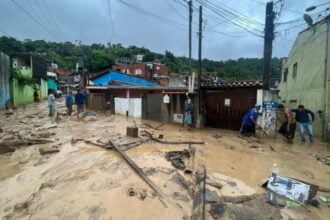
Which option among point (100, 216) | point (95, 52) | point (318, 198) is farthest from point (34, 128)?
point (95, 52)

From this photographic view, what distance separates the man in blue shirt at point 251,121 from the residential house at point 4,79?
62.8 ft

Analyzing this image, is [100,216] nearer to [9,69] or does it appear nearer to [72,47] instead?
[9,69]

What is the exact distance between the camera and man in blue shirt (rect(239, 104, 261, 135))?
1245 centimetres

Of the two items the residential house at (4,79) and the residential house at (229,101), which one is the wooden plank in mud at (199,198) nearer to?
the residential house at (229,101)

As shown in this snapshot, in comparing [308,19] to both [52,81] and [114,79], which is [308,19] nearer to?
[114,79]

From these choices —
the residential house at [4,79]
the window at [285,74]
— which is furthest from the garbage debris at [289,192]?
the residential house at [4,79]

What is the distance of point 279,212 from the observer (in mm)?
4793

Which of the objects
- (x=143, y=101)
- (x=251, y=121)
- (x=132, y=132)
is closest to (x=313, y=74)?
(x=251, y=121)

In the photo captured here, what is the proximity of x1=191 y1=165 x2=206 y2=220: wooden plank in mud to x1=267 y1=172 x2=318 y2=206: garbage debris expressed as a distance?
4.27 ft

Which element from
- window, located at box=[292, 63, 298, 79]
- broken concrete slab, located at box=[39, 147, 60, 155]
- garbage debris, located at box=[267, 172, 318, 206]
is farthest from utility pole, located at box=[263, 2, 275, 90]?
broken concrete slab, located at box=[39, 147, 60, 155]

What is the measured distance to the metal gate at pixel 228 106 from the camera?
45.6 feet

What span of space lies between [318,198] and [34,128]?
500 inches

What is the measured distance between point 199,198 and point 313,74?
1378 centimetres

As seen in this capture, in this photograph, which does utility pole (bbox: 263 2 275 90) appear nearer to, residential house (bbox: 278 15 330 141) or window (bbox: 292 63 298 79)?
residential house (bbox: 278 15 330 141)
